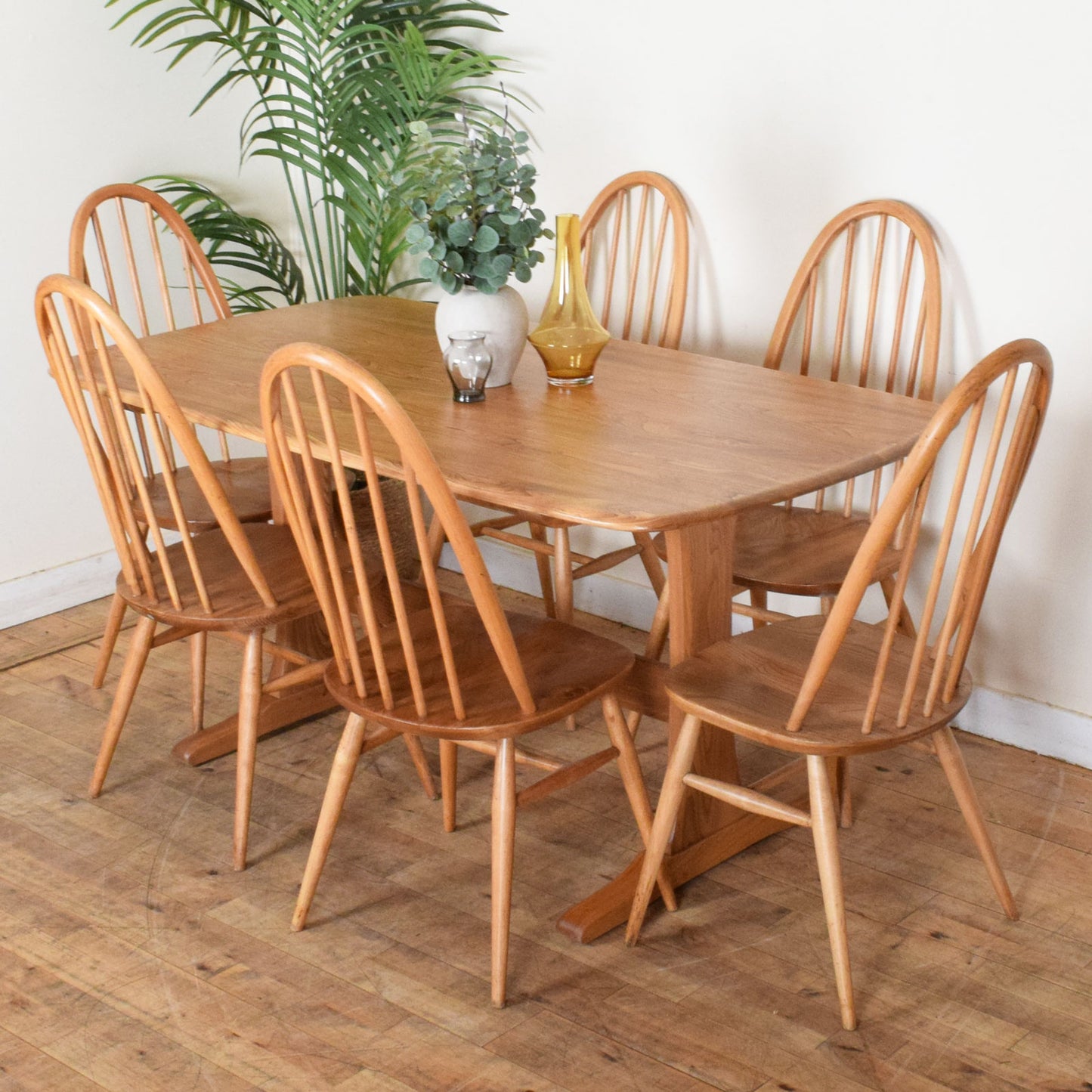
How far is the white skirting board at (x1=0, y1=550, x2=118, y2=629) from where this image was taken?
3.37 meters

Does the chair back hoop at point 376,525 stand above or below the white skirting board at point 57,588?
above

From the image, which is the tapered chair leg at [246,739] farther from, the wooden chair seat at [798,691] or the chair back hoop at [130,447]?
the wooden chair seat at [798,691]

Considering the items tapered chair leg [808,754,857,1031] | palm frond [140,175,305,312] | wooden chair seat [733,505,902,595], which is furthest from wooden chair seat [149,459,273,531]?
tapered chair leg [808,754,857,1031]

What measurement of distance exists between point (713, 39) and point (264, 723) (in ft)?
5.43

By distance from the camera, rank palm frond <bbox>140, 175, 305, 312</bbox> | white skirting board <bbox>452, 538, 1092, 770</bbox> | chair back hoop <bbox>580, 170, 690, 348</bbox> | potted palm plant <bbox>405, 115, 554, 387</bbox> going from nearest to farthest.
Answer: potted palm plant <bbox>405, 115, 554, 387</bbox> → white skirting board <bbox>452, 538, 1092, 770</bbox> → chair back hoop <bbox>580, 170, 690, 348</bbox> → palm frond <bbox>140, 175, 305, 312</bbox>

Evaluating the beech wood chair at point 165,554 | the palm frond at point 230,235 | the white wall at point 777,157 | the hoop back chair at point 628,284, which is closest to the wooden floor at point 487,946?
the beech wood chair at point 165,554

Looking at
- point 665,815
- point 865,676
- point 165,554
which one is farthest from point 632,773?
point 165,554

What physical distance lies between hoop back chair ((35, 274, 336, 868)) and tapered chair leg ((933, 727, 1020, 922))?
1.05 meters

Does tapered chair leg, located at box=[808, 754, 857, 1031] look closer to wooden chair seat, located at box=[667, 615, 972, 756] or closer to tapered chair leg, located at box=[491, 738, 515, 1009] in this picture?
wooden chair seat, located at box=[667, 615, 972, 756]

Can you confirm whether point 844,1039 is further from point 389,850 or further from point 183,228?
point 183,228

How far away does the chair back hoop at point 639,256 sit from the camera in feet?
9.48

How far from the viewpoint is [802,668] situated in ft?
6.62

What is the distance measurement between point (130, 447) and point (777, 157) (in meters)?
1.40

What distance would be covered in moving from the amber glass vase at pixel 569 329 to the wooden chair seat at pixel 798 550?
0.38 meters
